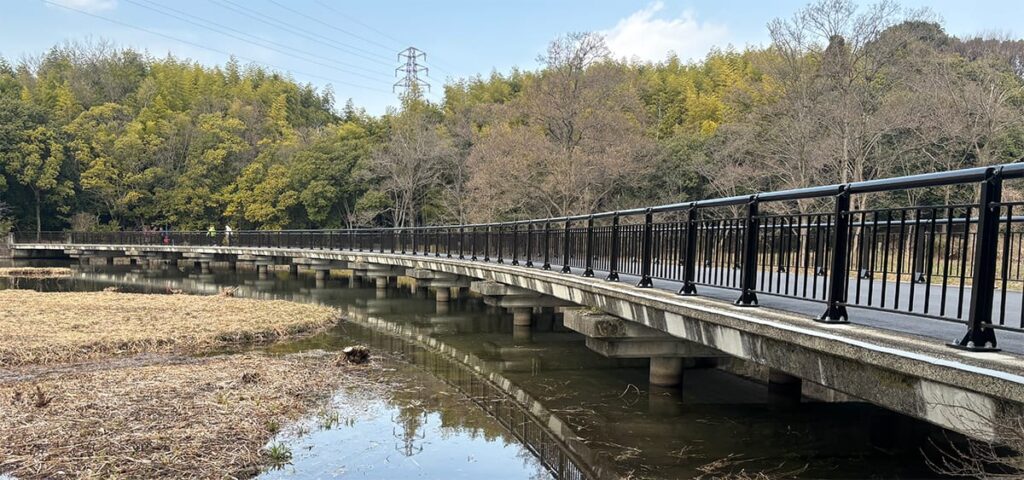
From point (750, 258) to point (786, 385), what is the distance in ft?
12.2

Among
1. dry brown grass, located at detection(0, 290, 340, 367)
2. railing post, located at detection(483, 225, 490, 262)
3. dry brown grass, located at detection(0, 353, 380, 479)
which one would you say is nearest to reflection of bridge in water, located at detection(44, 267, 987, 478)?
dry brown grass, located at detection(0, 290, 340, 367)

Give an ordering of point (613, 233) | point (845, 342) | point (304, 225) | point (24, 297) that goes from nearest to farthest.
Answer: point (845, 342)
point (613, 233)
point (24, 297)
point (304, 225)

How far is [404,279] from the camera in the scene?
100 feet

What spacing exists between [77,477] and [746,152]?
25755mm

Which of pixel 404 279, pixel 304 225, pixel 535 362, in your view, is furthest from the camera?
pixel 304 225

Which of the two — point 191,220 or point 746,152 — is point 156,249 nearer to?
point 191,220

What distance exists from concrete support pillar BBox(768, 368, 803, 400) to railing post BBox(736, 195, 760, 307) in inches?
128

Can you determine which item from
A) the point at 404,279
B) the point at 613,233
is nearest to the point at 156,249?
the point at 404,279

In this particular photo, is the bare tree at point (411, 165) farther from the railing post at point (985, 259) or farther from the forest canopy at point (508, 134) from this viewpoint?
the railing post at point (985, 259)

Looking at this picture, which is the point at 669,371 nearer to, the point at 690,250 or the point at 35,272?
the point at 690,250

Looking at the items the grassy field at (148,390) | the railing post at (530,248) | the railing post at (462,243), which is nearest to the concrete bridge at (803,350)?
the railing post at (530,248)

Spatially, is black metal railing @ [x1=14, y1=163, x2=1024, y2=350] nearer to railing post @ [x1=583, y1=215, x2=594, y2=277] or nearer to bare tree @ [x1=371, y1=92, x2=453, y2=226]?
railing post @ [x1=583, y1=215, x2=594, y2=277]

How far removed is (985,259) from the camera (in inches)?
127

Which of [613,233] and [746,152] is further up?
[746,152]
